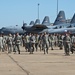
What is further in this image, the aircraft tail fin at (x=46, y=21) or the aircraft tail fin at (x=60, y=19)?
the aircraft tail fin at (x=46, y=21)

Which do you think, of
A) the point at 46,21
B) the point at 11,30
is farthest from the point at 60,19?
the point at 46,21

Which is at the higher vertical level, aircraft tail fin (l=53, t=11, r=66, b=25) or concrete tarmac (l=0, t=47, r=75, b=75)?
aircraft tail fin (l=53, t=11, r=66, b=25)

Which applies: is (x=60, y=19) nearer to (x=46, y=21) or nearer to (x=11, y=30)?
(x=11, y=30)

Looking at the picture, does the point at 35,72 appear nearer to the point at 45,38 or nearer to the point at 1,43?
the point at 45,38

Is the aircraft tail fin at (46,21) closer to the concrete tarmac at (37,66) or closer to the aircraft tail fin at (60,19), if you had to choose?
the aircraft tail fin at (60,19)

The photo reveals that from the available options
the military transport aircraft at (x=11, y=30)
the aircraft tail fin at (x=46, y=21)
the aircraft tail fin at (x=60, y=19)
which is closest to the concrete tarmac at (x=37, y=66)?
Result: the military transport aircraft at (x=11, y=30)

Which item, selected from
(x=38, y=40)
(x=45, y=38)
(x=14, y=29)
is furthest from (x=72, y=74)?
(x=14, y=29)

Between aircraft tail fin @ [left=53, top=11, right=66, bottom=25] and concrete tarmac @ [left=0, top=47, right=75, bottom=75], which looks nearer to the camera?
concrete tarmac @ [left=0, top=47, right=75, bottom=75]

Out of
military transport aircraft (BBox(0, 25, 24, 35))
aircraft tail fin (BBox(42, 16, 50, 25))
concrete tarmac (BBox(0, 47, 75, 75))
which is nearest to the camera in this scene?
concrete tarmac (BBox(0, 47, 75, 75))

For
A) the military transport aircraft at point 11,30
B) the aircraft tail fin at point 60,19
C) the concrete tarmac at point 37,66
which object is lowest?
the concrete tarmac at point 37,66

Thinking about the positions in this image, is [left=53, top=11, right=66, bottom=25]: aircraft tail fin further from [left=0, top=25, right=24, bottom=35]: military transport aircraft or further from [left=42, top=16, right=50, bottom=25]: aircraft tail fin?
[left=42, top=16, right=50, bottom=25]: aircraft tail fin

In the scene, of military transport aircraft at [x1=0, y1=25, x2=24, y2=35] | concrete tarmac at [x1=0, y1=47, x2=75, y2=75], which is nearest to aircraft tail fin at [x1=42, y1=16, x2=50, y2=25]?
military transport aircraft at [x1=0, y1=25, x2=24, y2=35]

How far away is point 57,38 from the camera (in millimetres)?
35469

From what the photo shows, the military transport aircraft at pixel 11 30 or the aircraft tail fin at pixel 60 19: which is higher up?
the aircraft tail fin at pixel 60 19
